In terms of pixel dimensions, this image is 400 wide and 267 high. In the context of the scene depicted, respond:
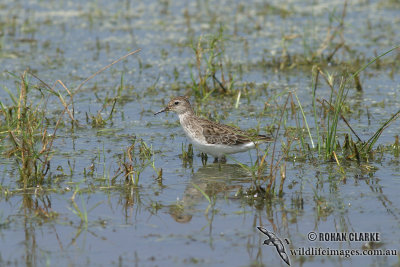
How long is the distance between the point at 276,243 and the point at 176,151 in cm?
408

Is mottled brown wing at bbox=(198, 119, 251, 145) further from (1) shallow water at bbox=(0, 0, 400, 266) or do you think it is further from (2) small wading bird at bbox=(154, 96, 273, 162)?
(1) shallow water at bbox=(0, 0, 400, 266)

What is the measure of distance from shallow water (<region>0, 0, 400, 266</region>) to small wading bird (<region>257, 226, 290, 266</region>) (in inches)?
3.6

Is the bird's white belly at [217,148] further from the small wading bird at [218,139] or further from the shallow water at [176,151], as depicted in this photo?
the shallow water at [176,151]

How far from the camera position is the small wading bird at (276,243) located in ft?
22.7

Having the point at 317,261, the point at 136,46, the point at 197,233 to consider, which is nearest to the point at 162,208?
the point at 197,233

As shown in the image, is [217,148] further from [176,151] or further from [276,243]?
[276,243]

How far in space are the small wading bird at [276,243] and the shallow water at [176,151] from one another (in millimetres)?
92

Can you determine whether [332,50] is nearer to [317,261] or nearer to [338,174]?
[338,174]

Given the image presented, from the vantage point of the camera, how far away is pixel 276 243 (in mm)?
7164

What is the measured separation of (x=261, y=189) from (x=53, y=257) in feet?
9.19

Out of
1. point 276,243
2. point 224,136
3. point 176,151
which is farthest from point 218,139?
point 276,243

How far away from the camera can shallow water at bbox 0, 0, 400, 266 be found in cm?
730

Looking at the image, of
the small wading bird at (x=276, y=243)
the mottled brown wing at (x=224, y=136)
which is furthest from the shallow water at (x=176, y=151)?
the mottled brown wing at (x=224, y=136)

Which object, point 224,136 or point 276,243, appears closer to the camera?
point 276,243
